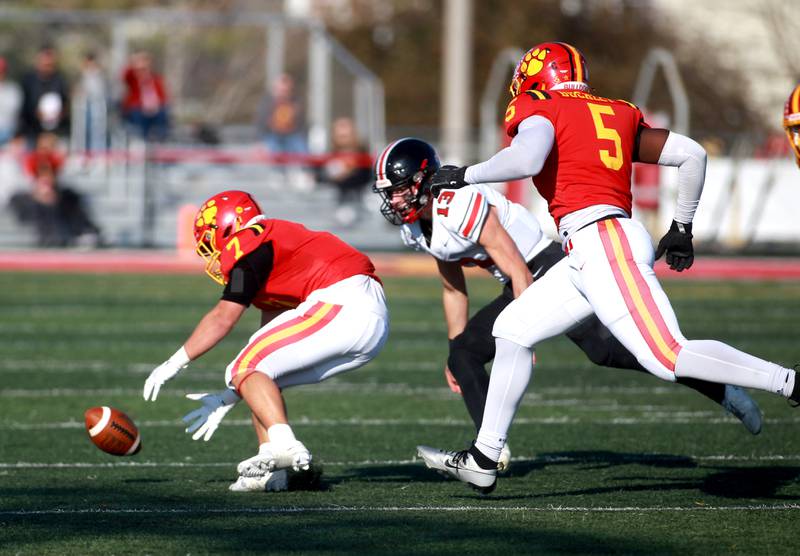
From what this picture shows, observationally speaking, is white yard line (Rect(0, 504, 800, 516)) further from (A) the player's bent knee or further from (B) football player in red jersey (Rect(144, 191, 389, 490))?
(A) the player's bent knee

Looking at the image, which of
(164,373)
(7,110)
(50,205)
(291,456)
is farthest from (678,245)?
(7,110)

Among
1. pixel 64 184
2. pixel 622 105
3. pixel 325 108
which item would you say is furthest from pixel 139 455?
pixel 325 108

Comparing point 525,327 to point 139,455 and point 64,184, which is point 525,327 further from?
point 64,184

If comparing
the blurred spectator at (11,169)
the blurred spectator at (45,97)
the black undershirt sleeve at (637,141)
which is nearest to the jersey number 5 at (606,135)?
the black undershirt sleeve at (637,141)

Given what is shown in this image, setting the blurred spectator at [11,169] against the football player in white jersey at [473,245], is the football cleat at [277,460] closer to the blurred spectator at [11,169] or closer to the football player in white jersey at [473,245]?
the football player in white jersey at [473,245]

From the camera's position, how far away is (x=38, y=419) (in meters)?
8.09

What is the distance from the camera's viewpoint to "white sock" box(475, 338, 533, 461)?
5.71 metres

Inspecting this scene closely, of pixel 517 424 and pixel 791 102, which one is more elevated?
pixel 791 102

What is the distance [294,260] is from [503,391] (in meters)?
1.11

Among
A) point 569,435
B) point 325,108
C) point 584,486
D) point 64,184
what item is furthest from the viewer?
point 325,108

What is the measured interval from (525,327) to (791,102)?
1523 millimetres

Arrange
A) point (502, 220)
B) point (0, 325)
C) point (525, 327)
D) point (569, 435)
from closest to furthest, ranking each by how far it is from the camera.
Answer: point (525, 327)
point (502, 220)
point (569, 435)
point (0, 325)

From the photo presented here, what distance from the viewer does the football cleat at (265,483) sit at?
600cm

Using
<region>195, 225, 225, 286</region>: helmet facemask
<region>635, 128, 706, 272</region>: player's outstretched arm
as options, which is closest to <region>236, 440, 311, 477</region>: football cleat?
<region>195, 225, 225, 286</region>: helmet facemask
